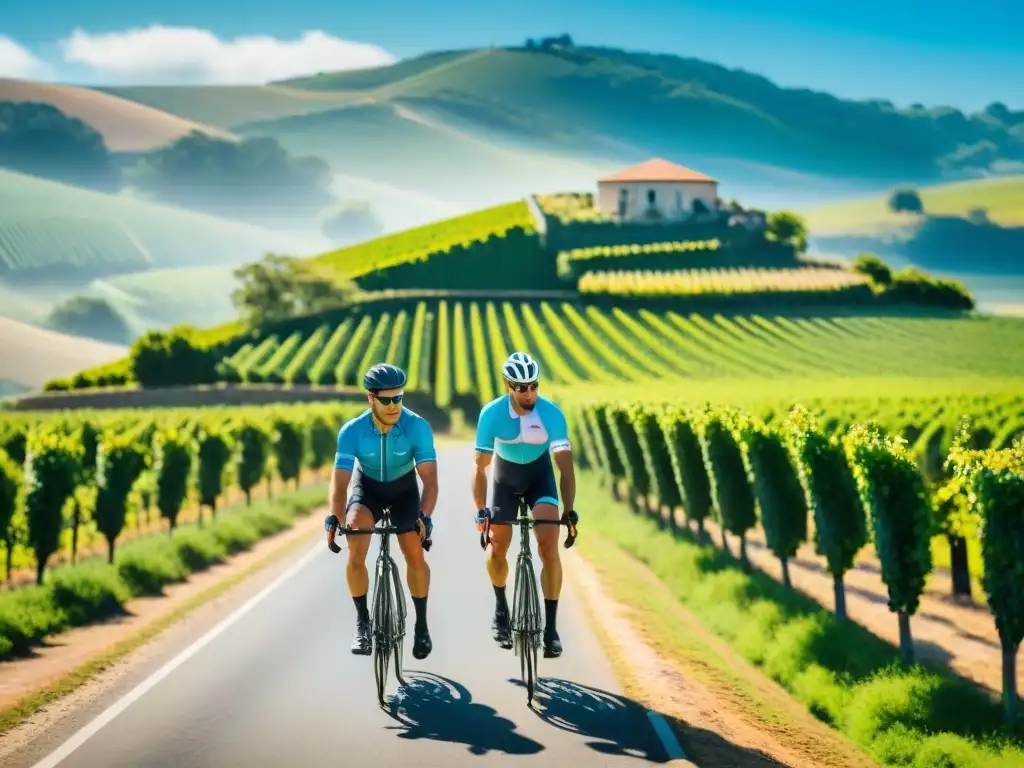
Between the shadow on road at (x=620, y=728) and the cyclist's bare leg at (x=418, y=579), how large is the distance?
104cm

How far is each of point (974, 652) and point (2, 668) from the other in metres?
13.6

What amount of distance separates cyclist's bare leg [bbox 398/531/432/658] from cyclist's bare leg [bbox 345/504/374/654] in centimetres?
31

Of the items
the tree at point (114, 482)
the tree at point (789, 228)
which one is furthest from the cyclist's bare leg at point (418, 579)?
the tree at point (789, 228)

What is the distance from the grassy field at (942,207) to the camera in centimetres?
14012

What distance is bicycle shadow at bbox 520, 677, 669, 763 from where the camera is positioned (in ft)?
30.4

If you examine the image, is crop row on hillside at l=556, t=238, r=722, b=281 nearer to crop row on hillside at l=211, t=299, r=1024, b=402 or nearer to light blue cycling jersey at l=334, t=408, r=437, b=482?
crop row on hillside at l=211, t=299, r=1024, b=402

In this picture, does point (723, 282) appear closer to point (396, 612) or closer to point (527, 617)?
point (527, 617)

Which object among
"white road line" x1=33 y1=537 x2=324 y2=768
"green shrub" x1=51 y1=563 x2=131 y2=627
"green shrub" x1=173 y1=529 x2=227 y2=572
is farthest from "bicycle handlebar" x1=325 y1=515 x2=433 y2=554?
"green shrub" x1=173 y1=529 x2=227 y2=572

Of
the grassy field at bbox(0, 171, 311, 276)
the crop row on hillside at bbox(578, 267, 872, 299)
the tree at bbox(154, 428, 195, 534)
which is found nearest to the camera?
the tree at bbox(154, 428, 195, 534)

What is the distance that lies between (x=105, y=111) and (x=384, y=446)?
180214mm

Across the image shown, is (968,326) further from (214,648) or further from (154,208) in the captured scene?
(154,208)

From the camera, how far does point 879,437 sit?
1577 cm

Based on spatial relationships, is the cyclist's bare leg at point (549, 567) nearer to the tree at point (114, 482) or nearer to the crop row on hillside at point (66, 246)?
the tree at point (114, 482)

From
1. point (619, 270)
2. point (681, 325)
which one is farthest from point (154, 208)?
point (681, 325)
